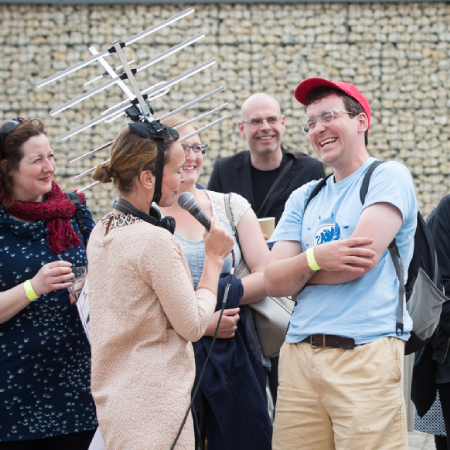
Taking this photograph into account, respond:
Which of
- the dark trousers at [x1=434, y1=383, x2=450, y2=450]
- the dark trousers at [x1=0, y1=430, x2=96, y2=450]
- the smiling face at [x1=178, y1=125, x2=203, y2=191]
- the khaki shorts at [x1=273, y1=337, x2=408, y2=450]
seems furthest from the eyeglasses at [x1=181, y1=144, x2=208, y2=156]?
the dark trousers at [x1=434, y1=383, x2=450, y2=450]

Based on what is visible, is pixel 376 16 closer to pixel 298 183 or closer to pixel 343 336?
pixel 298 183

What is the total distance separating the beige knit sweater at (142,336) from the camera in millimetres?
1570

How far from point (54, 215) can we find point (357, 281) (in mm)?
1335

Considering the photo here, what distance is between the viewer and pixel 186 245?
237cm

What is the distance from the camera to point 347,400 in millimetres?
1793

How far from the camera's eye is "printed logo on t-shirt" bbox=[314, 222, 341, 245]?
6.45ft

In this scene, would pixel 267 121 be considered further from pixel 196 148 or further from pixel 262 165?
pixel 196 148

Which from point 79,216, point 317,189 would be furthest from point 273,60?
point 317,189

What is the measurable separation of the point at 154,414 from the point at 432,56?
732 cm

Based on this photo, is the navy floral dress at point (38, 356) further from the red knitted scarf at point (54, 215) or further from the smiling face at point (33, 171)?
the smiling face at point (33, 171)

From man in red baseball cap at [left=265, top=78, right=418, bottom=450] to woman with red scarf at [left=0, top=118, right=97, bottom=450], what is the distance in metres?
0.89

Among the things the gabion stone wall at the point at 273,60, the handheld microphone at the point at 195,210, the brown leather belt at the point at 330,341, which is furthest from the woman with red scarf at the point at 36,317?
the gabion stone wall at the point at 273,60

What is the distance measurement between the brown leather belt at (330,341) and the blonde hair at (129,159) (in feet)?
2.69

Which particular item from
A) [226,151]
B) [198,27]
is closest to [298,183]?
[226,151]
